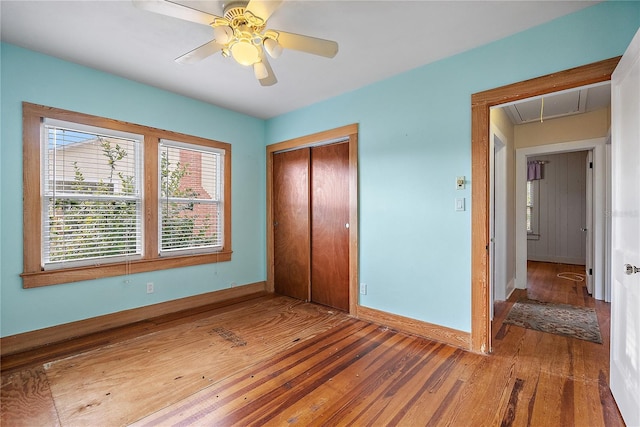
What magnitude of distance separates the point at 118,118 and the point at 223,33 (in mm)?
1922

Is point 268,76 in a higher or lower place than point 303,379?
higher

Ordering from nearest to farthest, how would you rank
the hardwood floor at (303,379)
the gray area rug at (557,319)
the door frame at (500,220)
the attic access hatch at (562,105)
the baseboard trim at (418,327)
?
the hardwood floor at (303,379), the baseboard trim at (418,327), the gray area rug at (557,319), the attic access hatch at (562,105), the door frame at (500,220)

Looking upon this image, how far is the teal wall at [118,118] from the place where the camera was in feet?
7.80

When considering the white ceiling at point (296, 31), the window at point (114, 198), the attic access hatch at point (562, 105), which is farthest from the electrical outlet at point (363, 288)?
the attic access hatch at point (562, 105)

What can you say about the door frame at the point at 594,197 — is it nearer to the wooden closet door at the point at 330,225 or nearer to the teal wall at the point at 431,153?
the teal wall at the point at 431,153

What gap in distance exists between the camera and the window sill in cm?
249

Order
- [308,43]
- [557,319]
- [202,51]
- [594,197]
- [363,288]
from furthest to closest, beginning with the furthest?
1. [594,197]
2. [363,288]
3. [557,319]
4. [202,51]
5. [308,43]

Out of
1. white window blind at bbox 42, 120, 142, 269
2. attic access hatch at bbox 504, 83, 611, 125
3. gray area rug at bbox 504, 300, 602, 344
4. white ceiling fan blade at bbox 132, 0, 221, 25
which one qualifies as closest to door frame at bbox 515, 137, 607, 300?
attic access hatch at bbox 504, 83, 611, 125

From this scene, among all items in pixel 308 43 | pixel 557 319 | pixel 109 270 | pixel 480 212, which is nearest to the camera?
pixel 308 43

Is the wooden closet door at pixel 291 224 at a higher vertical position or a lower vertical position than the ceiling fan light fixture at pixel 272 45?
lower

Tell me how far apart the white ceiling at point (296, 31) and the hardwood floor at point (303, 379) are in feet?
8.36

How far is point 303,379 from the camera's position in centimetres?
203

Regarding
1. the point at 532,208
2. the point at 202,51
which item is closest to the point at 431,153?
the point at 202,51

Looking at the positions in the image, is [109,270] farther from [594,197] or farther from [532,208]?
[532,208]
